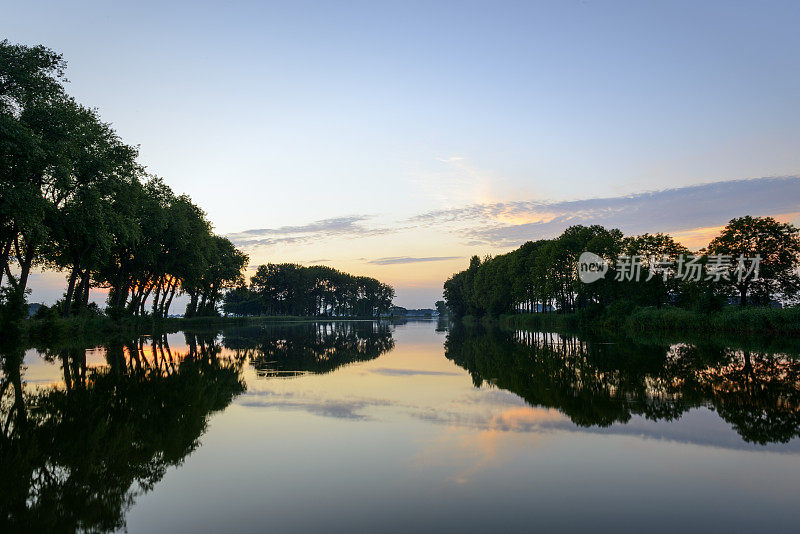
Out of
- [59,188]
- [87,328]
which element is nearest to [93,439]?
[59,188]

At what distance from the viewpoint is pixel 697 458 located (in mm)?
7383

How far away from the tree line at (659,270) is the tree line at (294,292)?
78.9 m

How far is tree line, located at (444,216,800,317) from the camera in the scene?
49.4 meters

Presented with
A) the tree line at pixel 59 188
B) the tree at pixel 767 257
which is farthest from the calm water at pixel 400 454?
the tree at pixel 767 257

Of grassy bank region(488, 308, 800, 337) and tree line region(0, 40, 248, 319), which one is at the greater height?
tree line region(0, 40, 248, 319)

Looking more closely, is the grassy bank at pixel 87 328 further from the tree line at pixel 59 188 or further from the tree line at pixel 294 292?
the tree line at pixel 294 292

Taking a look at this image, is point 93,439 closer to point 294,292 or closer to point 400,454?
point 400,454

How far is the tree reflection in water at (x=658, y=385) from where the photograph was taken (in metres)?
10.1

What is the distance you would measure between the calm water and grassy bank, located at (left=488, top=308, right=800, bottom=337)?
82.2 feet

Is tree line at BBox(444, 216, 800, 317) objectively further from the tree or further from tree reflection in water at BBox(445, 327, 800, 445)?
tree reflection in water at BBox(445, 327, 800, 445)

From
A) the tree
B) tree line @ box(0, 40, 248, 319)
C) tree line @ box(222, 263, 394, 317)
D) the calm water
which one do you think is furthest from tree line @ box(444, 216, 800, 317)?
tree line @ box(222, 263, 394, 317)

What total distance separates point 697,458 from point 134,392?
1308 cm

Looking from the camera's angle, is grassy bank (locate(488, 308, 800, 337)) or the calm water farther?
grassy bank (locate(488, 308, 800, 337))

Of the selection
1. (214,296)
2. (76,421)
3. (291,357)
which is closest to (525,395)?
(76,421)
